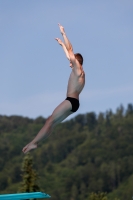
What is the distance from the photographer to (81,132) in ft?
600

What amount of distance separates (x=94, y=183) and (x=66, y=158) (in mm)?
25319

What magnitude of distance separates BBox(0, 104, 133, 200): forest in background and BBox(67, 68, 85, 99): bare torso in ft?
367

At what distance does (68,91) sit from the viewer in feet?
44.4

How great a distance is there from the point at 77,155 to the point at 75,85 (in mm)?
158264

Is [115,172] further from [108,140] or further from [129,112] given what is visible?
[129,112]

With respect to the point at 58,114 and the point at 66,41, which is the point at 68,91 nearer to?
the point at 58,114

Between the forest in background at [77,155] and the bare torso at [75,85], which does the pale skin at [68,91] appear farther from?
the forest in background at [77,155]

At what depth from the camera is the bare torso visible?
13477 mm

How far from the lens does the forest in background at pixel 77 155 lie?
473 ft

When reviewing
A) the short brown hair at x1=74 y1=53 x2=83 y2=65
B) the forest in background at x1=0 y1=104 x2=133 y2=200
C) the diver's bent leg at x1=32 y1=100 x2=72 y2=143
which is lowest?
the diver's bent leg at x1=32 y1=100 x2=72 y2=143

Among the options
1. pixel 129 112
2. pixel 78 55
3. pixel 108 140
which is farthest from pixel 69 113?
pixel 129 112

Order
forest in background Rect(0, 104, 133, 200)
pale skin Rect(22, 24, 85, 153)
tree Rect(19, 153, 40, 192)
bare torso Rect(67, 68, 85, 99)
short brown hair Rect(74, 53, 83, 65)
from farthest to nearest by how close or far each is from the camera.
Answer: forest in background Rect(0, 104, 133, 200) < tree Rect(19, 153, 40, 192) < short brown hair Rect(74, 53, 83, 65) < bare torso Rect(67, 68, 85, 99) < pale skin Rect(22, 24, 85, 153)

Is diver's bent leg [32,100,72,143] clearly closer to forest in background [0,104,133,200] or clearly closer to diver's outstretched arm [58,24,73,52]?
diver's outstretched arm [58,24,73,52]

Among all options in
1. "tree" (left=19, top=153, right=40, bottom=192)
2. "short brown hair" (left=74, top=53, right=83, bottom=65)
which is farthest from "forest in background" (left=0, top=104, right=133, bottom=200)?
"short brown hair" (left=74, top=53, right=83, bottom=65)
